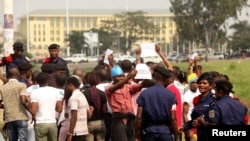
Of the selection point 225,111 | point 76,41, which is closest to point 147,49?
point 225,111

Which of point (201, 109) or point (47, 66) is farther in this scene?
point (47, 66)

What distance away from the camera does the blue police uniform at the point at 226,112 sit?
8.52 meters

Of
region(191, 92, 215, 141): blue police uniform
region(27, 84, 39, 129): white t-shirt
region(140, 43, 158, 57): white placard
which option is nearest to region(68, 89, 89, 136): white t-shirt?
region(27, 84, 39, 129): white t-shirt

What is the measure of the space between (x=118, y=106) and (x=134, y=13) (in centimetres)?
10696

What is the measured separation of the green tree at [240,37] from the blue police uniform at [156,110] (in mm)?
94602

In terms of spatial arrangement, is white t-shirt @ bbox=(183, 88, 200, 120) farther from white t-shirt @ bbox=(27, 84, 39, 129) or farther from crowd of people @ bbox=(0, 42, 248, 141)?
white t-shirt @ bbox=(27, 84, 39, 129)

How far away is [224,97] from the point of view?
8.72 m

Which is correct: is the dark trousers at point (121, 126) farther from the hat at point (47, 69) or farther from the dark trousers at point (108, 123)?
the hat at point (47, 69)

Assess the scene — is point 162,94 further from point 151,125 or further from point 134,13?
point 134,13

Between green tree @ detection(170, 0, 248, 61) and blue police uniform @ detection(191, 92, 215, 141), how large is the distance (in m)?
70.2

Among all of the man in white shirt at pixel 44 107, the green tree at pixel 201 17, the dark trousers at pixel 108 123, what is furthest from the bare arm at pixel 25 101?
the green tree at pixel 201 17

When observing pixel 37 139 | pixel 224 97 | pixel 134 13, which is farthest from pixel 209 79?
pixel 134 13

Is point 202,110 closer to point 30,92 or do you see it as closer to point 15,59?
point 30,92

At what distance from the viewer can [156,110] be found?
32.4 ft
